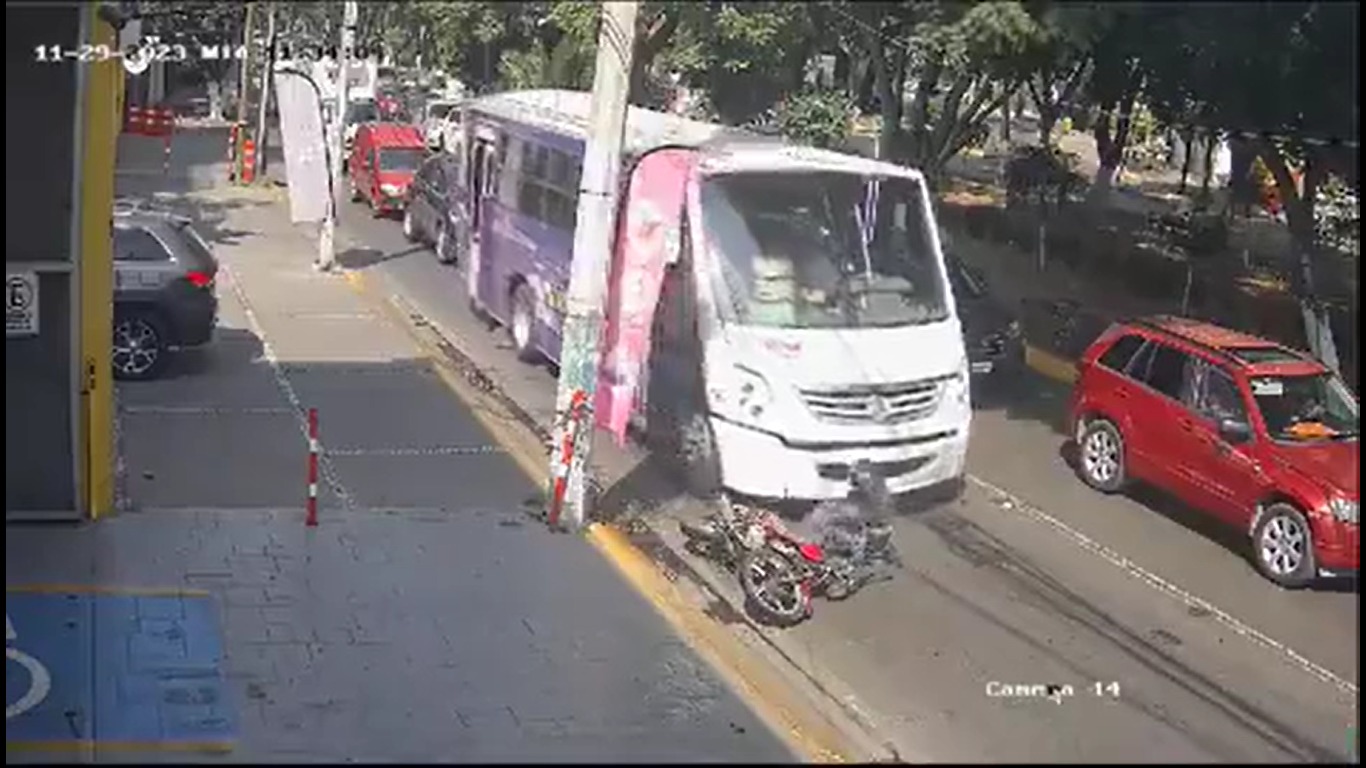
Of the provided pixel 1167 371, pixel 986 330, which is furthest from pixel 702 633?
pixel 986 330

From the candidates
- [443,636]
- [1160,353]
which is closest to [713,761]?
[443,636]

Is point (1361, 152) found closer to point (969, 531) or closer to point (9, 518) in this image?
point (969, 531)

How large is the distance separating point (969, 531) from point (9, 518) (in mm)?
4957

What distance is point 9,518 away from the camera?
902 cm

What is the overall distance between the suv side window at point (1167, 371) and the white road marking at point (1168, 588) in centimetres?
108

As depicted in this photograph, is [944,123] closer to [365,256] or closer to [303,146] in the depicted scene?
[303,146]

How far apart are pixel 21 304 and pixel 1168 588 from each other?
5.78 metres

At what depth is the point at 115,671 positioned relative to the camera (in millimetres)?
6887

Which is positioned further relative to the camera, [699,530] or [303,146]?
[303,146]

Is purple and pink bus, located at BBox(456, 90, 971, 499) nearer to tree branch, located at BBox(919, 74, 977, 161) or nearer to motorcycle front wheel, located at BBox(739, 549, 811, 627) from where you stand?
motorcycle front wheel, located at BBox(739, 549, 811, 627)

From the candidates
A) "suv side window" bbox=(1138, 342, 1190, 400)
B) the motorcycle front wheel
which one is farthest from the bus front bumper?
"suv side window" bbox=(1138, 342, 1190, 400)

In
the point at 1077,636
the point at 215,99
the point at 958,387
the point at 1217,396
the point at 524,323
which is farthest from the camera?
the point at 524,323

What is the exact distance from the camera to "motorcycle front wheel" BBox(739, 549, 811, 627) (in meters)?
8.41

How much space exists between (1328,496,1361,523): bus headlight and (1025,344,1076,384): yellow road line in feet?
14.4
